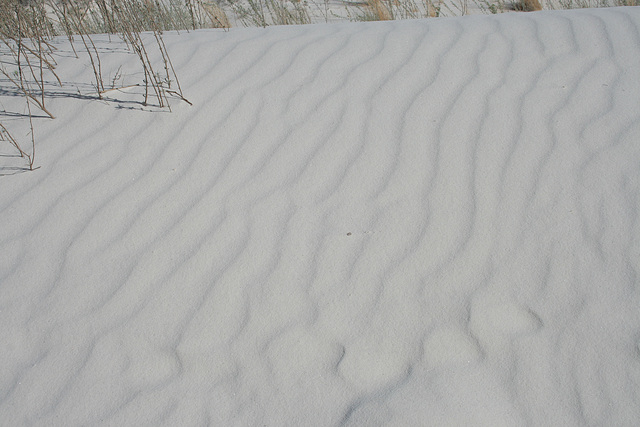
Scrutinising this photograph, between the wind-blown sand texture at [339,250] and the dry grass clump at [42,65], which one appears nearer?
the wind-blown sand texture at [339,250]

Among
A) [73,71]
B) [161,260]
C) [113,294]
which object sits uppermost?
[73,71]

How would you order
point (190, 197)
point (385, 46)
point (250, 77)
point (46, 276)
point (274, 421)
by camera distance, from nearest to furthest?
point (274, 421), point (46, 276), point (190, 197), point (250, 77), point (385, 46)

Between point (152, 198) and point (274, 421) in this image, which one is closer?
point (274, 421)

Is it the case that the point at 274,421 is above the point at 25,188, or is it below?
below

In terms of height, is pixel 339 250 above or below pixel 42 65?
below

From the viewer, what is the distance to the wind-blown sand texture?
171 centimetres

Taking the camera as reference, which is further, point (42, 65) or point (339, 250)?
point (42, 65)

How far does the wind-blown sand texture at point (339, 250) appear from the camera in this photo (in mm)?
1713

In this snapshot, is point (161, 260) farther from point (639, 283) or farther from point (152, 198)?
point (639, 283)

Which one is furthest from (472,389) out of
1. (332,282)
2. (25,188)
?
(25,188)

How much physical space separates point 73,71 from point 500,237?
9.32 ft

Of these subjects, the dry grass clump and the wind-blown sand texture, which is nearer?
the wind-blown sand texture

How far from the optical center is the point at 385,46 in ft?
11.3

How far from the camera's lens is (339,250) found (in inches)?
84.4
